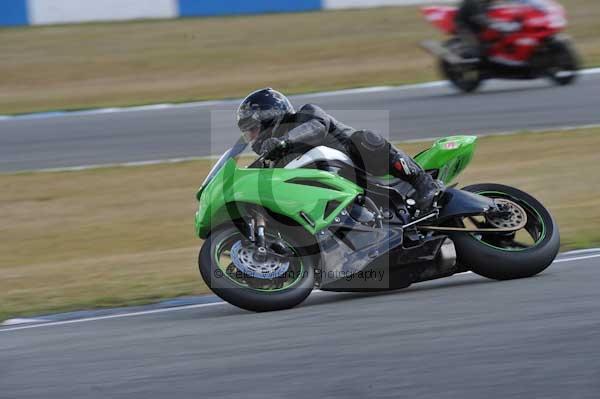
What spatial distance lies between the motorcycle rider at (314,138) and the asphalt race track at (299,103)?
5642 millimetres

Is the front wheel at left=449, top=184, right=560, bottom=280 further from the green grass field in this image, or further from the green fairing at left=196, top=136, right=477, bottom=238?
the green grass field

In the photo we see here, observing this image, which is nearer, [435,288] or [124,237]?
[435,288]

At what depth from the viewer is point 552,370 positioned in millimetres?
4363

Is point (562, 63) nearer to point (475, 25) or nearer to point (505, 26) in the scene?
point (505, 26)

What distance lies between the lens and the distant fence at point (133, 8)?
904 inches

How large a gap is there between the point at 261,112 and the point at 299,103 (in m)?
9.79

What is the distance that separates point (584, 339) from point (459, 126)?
29.3 feet

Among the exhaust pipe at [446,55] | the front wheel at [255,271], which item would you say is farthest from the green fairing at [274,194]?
the exhaust pipe at [446,55]

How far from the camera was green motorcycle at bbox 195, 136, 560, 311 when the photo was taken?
5.96m

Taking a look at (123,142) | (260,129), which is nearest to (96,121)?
(123,142)

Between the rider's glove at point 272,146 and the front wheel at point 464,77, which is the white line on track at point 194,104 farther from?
the rider's glove at point 272,146

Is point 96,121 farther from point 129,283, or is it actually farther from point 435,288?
point 435,288

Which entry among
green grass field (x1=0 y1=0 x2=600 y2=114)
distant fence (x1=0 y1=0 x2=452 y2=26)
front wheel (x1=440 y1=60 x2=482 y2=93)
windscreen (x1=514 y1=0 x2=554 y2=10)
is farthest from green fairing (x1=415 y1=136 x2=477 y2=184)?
distant fence (x1=0 y1=0 x2=452 y2=26)

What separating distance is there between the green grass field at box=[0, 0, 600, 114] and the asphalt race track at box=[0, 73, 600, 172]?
4.17ft
